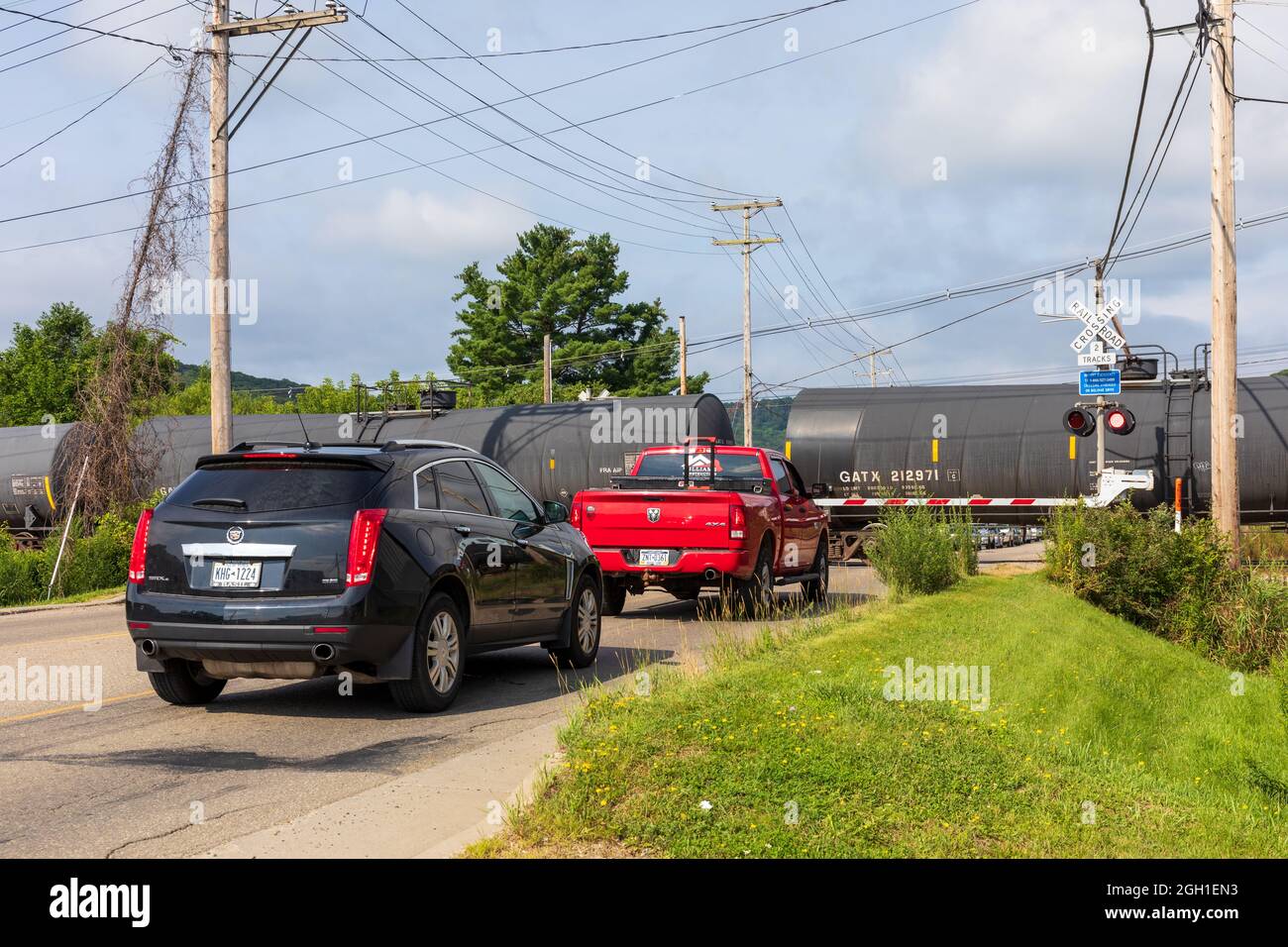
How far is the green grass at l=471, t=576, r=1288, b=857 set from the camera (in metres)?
5.34

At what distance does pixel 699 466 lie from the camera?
1759 cm

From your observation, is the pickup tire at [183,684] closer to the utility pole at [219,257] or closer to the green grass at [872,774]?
the green grass at [872,774]

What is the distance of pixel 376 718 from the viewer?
29.0ft

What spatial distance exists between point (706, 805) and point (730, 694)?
2.42 meters

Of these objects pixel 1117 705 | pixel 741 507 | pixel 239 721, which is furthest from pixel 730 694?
pixel 741 507

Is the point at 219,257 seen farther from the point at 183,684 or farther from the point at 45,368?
the point at 45,368

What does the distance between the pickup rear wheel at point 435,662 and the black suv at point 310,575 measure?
0.01 meters

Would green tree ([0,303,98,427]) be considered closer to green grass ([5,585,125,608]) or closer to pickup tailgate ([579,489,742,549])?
green grass ([5,585,125,608])

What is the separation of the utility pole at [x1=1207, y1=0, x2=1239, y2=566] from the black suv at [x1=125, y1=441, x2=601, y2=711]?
40.5ft

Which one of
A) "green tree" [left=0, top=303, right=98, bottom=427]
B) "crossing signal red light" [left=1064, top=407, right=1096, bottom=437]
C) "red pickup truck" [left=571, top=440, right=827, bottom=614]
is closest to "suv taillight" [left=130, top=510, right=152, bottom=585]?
"red pickup truck" [left=571, top=440, right=827, bottom=614]

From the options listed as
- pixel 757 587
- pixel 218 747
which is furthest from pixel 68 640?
pixel 757 587

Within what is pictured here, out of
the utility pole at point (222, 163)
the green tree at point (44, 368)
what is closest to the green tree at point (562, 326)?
the green tree at point (44, 368)

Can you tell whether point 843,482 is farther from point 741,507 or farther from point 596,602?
point 596,602

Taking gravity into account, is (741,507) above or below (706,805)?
above
